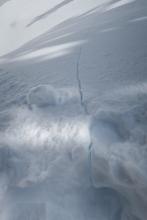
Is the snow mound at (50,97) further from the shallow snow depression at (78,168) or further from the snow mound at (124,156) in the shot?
the snow mound at (124,156)

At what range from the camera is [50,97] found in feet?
2.67

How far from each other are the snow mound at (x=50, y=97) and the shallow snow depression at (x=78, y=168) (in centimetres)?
8

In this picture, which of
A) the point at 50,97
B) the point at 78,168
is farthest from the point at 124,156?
the point at 50,97

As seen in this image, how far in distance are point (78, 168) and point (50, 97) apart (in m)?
0.29

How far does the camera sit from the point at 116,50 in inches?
46.5

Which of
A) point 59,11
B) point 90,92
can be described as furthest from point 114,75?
point 59,11

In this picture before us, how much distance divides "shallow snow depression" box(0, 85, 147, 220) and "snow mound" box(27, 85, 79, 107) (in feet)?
0.27

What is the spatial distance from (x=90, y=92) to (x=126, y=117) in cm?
26

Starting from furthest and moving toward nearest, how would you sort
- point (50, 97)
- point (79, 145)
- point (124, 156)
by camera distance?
point (50, 97), point (79, 145), point (124, 156)

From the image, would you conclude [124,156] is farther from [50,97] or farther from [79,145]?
[50,97]

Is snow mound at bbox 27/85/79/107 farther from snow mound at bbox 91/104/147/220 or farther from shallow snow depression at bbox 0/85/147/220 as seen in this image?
snow mound at bbox 91/104/147/220

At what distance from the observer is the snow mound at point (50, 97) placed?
2.64 ft

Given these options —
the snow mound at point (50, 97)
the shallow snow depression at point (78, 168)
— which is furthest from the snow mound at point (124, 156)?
the snow mound at point (50, 97)

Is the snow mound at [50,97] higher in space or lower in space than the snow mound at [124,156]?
higher
